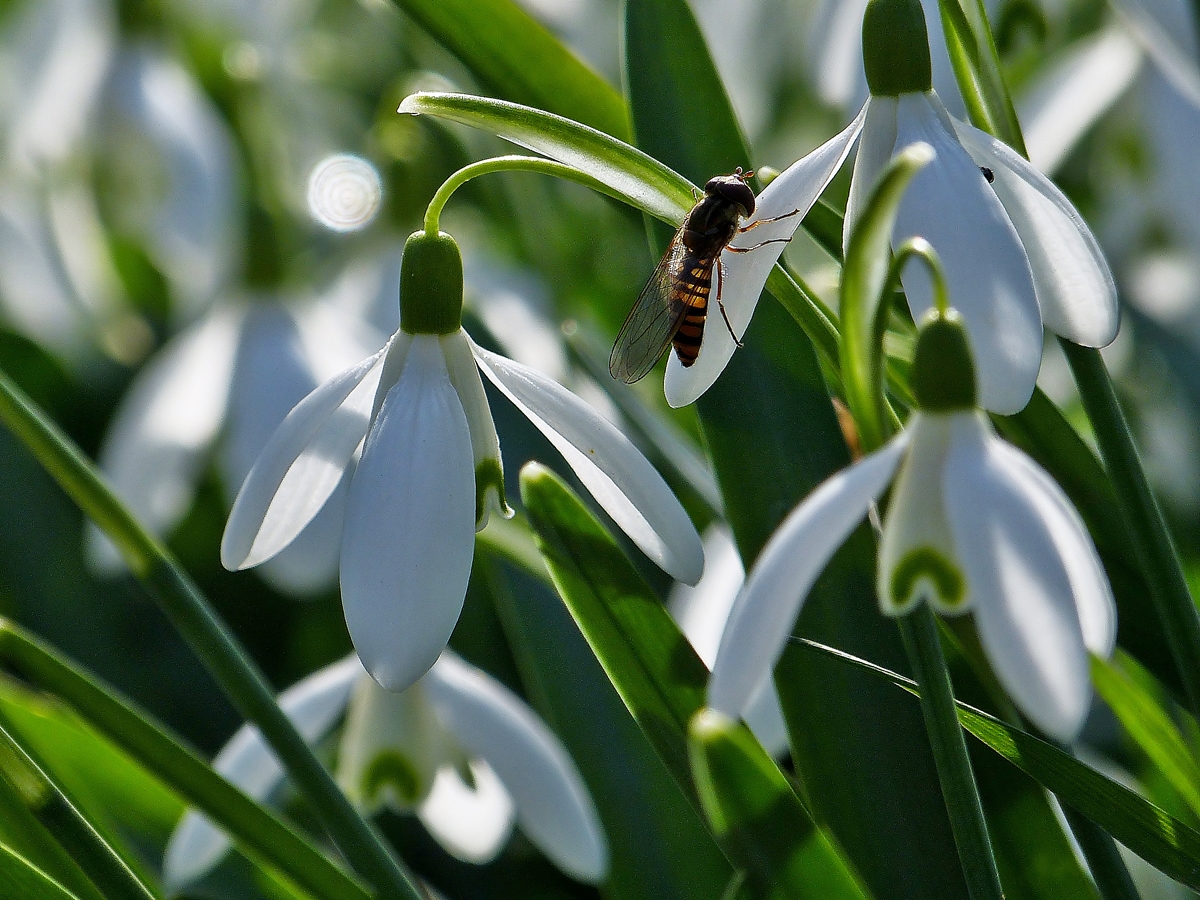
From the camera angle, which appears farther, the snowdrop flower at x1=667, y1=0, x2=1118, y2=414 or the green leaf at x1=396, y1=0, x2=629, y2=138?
the green leaf at x1=396, y1=0, x2=629, y2=138

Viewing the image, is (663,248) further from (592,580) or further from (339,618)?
(339,618)

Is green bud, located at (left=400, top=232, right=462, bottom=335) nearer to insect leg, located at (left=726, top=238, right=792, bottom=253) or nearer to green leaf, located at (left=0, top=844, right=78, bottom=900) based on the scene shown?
insect leg, located at (left=726, top=238, right=792, bottom=253)

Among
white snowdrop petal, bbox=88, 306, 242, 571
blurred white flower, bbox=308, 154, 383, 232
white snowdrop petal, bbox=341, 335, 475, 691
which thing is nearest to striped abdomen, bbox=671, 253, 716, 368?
white snowdrop petal, bbox=341, 335, 475, 691

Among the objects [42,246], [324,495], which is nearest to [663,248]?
[324,495]

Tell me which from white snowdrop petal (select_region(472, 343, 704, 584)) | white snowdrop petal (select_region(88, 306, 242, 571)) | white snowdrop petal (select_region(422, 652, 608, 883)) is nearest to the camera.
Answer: white snowdrop petal (select_region(472, 343, 704, 584))

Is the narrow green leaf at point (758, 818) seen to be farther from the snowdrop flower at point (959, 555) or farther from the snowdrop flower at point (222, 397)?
the snowdrop flower at point (222, 397)

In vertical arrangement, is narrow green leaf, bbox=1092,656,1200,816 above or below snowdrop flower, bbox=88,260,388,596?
below

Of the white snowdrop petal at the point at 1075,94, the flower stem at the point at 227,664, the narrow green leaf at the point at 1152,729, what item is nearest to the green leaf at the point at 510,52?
the flower stem at the point at 227,664

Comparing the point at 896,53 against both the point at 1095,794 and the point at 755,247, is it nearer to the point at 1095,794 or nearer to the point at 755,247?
the point at 755,247

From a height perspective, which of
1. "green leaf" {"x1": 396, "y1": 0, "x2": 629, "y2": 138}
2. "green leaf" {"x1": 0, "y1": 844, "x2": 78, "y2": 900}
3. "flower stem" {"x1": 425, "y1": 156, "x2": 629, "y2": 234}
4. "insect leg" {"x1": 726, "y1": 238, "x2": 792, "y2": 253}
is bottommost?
"green leaf" {"x1": 0, "y1": 844, "x2": 78, "y2": 900}
